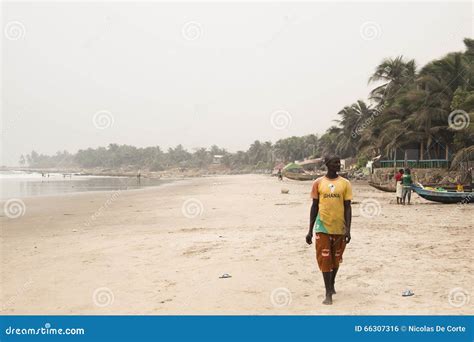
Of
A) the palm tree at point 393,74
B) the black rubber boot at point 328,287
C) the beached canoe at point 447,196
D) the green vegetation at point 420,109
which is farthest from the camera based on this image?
the palm tree at point 393,74

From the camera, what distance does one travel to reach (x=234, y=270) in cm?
631

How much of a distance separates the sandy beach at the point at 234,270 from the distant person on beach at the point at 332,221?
1.47 ft

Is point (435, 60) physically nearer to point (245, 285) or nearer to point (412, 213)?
point (412, 213)

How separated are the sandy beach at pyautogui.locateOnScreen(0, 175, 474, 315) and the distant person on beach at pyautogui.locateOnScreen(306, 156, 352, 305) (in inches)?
17.6

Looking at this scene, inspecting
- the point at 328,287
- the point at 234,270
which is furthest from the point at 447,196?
the point at 328,287

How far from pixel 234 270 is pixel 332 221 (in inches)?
85.3

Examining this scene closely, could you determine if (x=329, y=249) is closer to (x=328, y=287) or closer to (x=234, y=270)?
(x=328, y=287)

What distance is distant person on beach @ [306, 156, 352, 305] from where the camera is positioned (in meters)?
4.81

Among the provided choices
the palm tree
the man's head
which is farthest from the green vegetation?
the man's head

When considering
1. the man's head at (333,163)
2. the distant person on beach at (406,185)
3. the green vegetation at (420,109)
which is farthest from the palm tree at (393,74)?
the man's head at (333,163)

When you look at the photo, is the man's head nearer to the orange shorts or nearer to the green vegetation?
the orange shorts

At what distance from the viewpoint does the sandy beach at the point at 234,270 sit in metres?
4.68

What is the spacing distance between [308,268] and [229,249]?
6.89 feet

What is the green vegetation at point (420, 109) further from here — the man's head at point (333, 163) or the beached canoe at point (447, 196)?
the man's head at point (333, 163)
